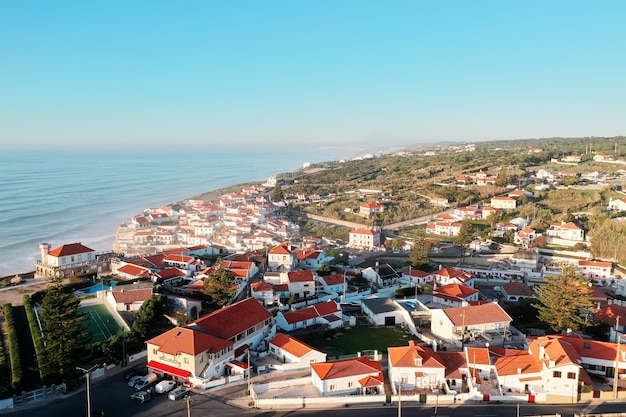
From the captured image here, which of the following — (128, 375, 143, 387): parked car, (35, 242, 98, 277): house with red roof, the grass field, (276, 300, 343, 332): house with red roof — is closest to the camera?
(128, 375, 143, 387): parked car

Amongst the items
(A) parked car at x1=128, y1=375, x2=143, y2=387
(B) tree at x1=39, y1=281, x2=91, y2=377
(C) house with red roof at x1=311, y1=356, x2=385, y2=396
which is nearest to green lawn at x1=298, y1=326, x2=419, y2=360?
(C) house with red roof at x1=311, y1=356, x2=385, y2=396

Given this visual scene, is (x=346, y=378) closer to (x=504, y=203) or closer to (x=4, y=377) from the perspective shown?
(x=4, y=377)

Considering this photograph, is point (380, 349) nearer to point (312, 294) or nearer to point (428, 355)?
point (428, 355)

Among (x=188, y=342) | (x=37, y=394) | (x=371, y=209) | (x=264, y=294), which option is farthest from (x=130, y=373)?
(x=371, y=209)

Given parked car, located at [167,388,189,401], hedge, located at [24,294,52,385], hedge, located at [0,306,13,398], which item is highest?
hedge, located at [24,294,52,385]

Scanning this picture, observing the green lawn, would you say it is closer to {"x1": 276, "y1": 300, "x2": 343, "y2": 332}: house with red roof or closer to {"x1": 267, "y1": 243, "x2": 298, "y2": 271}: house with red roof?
{"x1": 276, "y1": 300, "x2": 343, "y2": 332}: house with red roof

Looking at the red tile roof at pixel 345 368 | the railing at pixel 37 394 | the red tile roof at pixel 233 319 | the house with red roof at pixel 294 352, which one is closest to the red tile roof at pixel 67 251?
the red tile roof at pixel 233 319
